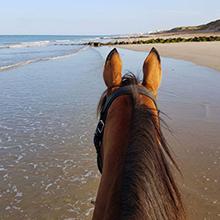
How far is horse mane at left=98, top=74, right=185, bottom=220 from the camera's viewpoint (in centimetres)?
106

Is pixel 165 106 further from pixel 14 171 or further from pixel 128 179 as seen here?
pixel 128 179

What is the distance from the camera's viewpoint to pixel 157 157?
1.18 m

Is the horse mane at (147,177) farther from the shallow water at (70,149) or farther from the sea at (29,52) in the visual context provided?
the sea at (29,52)

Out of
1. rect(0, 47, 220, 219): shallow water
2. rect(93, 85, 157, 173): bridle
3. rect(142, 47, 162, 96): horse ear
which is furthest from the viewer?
rect(0, 47, 220, 219): shallow water

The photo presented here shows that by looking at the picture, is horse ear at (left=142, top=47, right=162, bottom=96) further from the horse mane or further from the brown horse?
the horse mane

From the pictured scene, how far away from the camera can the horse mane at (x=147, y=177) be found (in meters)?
1.06

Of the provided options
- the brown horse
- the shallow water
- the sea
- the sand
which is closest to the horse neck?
the brown horse

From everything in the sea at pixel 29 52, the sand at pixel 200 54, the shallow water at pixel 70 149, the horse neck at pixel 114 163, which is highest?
the horse neck at pixel 114 163

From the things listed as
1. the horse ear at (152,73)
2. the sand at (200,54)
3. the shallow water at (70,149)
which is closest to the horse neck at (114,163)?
the horse ear at (152,73)

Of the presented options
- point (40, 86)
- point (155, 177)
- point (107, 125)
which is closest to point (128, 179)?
point (155, 177)

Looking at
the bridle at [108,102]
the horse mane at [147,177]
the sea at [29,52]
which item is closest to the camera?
the horse mane at [147,177]

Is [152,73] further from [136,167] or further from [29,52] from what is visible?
[29,52]

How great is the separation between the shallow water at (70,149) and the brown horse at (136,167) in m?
0.88

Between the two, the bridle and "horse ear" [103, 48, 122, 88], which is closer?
the bridle
